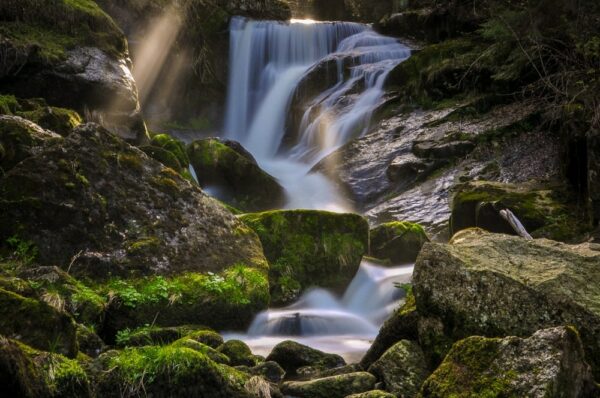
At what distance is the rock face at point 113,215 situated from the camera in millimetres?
6602

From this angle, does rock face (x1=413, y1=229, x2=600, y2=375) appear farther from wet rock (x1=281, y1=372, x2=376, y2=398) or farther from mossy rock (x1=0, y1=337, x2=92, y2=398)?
mossy rock (x1=0, y1=337, x2=92, y2=398)

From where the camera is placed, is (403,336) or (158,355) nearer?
(158,355)

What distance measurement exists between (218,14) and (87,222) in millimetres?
18491

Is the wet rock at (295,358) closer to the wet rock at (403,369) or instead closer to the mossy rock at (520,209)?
the wet rock at (403,369)

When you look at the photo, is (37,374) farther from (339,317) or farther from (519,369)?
(339,317)

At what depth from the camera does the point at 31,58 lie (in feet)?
42.9

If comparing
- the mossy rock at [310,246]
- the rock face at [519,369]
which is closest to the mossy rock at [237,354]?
the rock face at [519,369]

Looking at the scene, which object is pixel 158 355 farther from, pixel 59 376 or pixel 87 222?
pixel 87 222

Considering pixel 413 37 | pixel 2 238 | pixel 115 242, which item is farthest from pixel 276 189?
pixel 413 37

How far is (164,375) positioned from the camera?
165 inches

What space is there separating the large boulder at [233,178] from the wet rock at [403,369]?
899 cm

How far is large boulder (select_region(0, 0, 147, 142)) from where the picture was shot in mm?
12992

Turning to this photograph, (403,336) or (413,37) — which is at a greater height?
(413,37)

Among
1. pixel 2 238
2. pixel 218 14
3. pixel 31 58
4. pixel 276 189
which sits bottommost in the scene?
pixel 276 189
